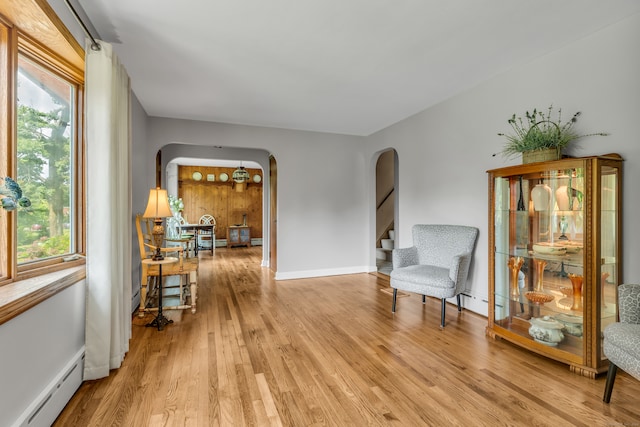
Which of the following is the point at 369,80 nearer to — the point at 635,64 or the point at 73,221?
the point at 635,64

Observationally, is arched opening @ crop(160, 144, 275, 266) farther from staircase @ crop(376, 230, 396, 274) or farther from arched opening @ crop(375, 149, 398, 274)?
staircase @ crop(376, 230, 396, 274)

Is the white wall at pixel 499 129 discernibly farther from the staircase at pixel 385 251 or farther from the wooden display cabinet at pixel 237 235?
the wooden display cabinet at pixel 237 235

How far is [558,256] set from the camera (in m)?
2.48

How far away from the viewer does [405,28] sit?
A: 2412 mm

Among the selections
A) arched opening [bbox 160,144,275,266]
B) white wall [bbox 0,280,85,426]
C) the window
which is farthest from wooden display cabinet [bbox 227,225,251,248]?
white wall [bbox 0,280,85,426]

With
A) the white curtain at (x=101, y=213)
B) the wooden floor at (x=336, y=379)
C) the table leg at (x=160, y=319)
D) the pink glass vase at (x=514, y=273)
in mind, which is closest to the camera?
the wooden floor at (x=336, y=379)

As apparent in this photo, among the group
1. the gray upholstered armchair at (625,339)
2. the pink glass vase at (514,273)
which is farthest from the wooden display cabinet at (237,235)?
the gray upholstered armchair at (625,339)

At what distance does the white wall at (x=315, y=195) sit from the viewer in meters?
5.18

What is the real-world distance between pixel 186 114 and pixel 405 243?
3.67 meters

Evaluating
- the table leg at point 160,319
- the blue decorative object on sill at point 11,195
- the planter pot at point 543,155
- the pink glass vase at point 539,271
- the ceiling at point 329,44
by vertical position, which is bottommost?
the table leg at point 160,319

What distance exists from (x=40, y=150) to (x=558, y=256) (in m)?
3.73

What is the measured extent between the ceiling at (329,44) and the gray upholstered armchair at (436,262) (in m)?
1.66

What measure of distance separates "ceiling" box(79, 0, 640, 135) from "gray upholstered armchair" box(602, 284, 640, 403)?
1.93 m

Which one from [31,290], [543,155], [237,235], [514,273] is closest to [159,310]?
[31,290]
